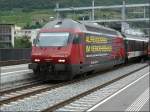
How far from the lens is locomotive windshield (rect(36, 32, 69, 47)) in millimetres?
24125

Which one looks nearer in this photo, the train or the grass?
the train

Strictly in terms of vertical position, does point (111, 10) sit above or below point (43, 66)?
above

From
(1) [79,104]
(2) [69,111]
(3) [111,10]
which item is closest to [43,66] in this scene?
(1) [79,104]

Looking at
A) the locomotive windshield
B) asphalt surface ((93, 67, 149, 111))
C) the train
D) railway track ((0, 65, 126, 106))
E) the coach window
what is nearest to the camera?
asphalt surface ((93, 67, 149, 111))

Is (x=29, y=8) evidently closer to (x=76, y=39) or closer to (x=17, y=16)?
(x=17, y=16)

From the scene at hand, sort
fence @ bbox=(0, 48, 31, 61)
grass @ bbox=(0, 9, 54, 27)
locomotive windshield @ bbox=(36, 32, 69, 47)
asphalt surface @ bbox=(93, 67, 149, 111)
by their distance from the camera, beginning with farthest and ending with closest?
fence @ bbox=(0, 48, 31, 61), grass @ bbox=(0, 9, 54, 27), locomotive windshield @ bbox=(36, 32, 69, 47), asphalt surface @ bbox=(93, 67, 149, 111)

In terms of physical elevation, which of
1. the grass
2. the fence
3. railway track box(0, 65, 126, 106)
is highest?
the grass

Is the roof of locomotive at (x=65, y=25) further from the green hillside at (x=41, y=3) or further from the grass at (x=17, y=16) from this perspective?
the grass at (x=17, y=16)

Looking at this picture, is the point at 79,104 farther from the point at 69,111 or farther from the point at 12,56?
the point at 12,56

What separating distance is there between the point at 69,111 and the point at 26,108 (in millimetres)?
1325

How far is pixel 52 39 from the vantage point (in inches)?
962

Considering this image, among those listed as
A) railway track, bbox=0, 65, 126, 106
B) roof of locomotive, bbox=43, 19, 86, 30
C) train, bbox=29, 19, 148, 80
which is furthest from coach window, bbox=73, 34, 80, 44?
railway track, bbox=0, 65, 126, 106

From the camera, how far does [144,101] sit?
53.0 ft

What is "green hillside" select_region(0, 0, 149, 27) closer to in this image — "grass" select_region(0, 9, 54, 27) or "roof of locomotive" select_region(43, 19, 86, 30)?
"grass" select_region(0, 9, 54, 27)
